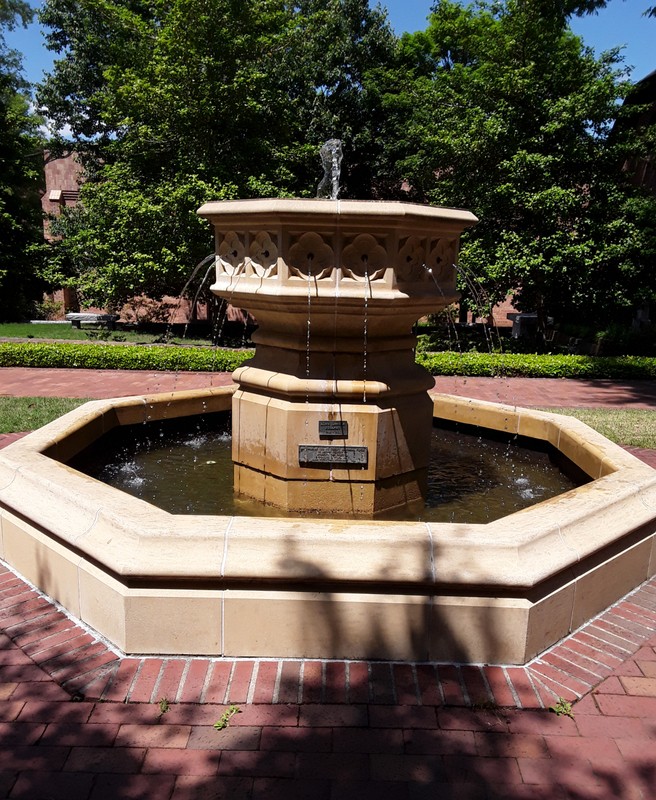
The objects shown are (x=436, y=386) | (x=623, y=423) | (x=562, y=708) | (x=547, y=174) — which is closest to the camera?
(x=562, y=708)

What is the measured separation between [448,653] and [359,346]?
6.95ft

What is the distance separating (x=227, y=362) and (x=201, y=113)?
809cm

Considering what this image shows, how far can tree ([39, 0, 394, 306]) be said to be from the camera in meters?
16.9

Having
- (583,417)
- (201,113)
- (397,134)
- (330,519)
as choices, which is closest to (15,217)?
(201,113)

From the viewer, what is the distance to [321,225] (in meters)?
3.95

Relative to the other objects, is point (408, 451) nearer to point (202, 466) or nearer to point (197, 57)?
point (202, 466)

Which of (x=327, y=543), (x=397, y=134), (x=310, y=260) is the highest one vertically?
(x=397, y=134)

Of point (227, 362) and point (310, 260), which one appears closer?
point (310, 260)

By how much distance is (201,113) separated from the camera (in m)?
17.3

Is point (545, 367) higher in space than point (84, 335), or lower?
higher

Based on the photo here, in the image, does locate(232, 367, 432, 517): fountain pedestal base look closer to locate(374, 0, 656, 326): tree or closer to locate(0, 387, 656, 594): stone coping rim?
locate(0, 387, 656, 594): stone coping rim

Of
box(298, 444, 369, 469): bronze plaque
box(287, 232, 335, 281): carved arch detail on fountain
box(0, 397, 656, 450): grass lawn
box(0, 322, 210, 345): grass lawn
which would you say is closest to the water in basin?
box(298, 444, 369, 469): bronze plaque

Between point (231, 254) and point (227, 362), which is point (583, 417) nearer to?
point (231, 254)

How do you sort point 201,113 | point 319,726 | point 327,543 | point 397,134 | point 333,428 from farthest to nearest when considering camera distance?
point 397,134 < point 201,113 < point 333,428 < point 327,543 < point 319,726
